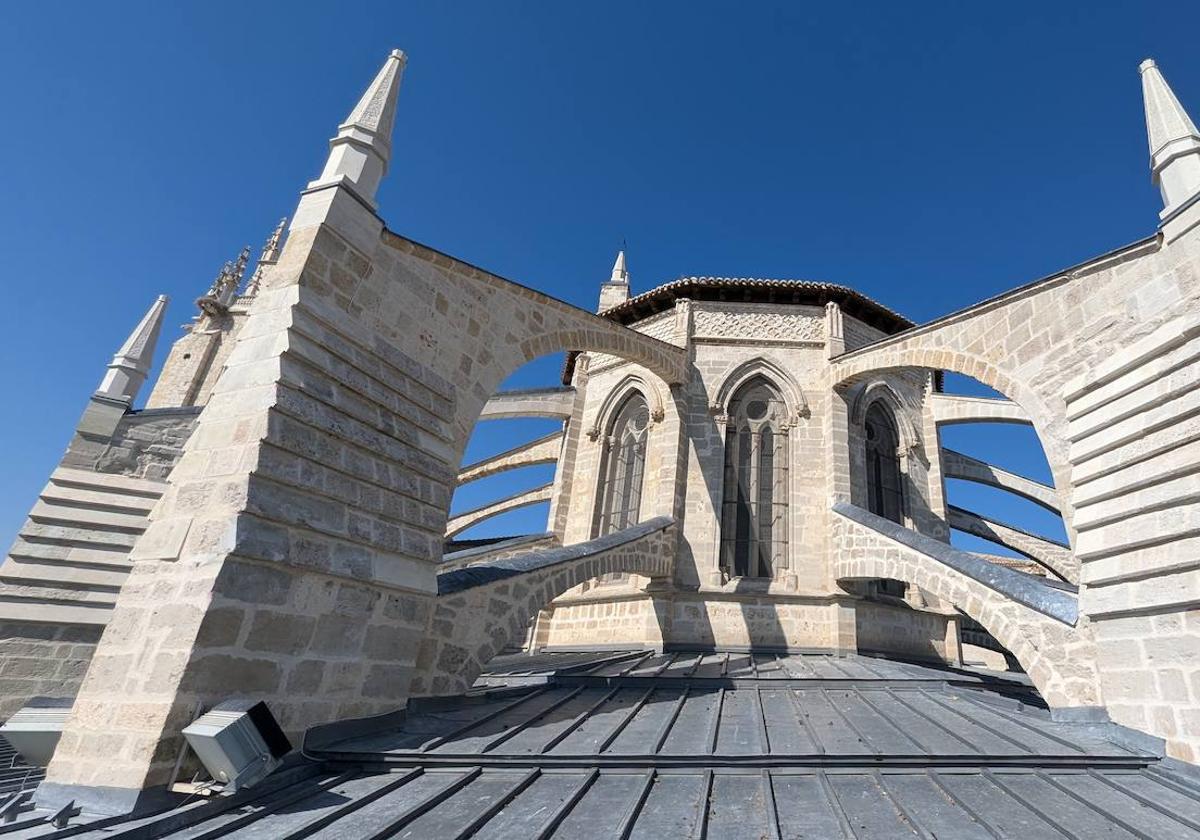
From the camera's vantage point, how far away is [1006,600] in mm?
6211

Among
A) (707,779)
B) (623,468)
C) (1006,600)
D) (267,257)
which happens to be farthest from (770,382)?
(267,257)

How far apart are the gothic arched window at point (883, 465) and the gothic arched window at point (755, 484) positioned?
176 centimetres

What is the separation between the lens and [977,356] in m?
7.19

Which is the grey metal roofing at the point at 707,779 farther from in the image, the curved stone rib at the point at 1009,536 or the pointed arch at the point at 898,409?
the curved stone rib at the point at 1009,536

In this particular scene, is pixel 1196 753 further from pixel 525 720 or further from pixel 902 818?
pixel 525 720

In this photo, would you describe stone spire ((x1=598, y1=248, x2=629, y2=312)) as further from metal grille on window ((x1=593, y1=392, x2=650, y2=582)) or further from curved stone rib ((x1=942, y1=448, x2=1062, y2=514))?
curved stone rib ((x1=942, y1=448, x2=1062, y2=514))

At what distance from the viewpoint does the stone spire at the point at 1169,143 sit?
17.7ft

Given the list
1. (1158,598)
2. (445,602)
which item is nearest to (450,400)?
(445,602)

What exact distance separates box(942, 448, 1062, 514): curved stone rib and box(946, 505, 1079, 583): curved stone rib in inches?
32.7

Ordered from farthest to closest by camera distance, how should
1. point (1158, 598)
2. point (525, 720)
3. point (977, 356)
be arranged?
point (977, 356)
point (525, 720)
point (1158, 598)

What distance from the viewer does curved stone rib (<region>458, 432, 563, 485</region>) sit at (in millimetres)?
14203

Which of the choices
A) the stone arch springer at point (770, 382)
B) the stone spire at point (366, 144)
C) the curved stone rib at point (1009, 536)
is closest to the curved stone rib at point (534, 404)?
the stone arch springer at point (770, 382)

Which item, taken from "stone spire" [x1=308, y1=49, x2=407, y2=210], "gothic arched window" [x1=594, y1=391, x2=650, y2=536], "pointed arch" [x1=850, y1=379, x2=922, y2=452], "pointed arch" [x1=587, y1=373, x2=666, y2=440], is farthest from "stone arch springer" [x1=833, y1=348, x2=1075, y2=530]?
"stone spire" [x1=308, y1=49, x2=407, y2=210]

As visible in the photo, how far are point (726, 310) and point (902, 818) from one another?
9590 millimetres
